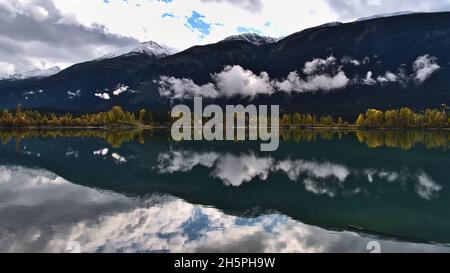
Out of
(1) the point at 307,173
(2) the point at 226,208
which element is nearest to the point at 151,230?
(2) the point at 226,208

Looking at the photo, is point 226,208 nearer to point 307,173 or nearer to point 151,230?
point 151,230

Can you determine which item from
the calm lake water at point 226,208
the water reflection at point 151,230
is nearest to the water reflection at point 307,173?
the calm lake water at point 226,208

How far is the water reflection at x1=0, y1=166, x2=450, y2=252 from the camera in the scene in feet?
84.5

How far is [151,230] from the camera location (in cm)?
2995

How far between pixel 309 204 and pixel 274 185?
484 inches

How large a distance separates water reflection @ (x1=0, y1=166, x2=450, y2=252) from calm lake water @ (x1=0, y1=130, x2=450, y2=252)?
0.22 ft

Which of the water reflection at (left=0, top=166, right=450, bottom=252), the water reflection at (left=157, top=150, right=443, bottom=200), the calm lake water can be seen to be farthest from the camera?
the water reflection at (left=157, top=150, right=443, bottom=200)

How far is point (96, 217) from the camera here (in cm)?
3384

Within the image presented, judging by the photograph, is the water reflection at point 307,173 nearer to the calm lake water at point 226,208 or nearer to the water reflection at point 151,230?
the calm lake water at point 226,208

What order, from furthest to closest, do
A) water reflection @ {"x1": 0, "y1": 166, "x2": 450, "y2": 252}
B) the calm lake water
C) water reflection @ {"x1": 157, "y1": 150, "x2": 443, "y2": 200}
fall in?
water reflection @ {"x1": 157, "y1": 150, "x2": 443, "y2": 200}
the calm lake water
water reflection @ {"x1": 0, "y1": 166, "x2": 450, "y2": 252}

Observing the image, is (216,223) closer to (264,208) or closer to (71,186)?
(264,208)

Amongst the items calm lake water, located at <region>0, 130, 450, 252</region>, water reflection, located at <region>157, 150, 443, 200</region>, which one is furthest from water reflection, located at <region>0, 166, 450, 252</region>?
water reflection, located at <region>157, 150, 443, 200</region>

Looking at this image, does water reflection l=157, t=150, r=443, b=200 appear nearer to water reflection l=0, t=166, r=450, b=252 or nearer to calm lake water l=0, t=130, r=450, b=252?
calm lake water l=0, t=130, r=450, b=252

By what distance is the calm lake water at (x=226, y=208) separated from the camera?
87.6 feet
